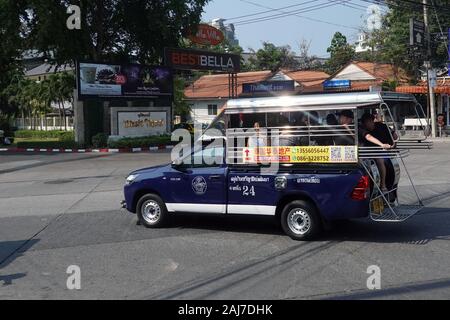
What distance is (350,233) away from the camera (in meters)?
8.90

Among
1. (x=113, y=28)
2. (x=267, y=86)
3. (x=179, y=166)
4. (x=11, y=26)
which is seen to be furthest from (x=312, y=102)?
(x=267, y=86)

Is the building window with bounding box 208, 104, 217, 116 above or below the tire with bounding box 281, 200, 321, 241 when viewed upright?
above

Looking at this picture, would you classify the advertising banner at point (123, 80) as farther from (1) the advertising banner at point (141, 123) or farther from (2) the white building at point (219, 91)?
(2) the white building at point (219, 91)

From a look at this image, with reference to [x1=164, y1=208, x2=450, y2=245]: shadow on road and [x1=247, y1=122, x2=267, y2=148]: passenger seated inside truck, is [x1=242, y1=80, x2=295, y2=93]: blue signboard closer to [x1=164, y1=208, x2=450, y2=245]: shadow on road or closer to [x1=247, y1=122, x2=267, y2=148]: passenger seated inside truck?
[x1=164, y1=208, x2=450, y2=245]: shadow on road

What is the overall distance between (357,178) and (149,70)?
1105 inches

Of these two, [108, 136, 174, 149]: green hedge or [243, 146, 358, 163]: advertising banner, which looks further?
[108, 136, 174, 149]: green hedge

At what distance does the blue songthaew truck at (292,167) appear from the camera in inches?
321

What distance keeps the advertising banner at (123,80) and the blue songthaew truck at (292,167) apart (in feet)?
75.3

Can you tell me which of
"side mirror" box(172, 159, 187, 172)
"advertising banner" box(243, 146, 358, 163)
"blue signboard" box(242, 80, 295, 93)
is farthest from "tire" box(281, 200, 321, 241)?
"blue signboard" box(242, 80, 295, 93)

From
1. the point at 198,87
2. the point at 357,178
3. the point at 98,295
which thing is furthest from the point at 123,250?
the point at 198,87

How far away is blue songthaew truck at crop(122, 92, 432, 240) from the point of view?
8148 millimetres

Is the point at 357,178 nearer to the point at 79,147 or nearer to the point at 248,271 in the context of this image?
the point at 248,271

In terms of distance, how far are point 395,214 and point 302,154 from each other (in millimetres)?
1630

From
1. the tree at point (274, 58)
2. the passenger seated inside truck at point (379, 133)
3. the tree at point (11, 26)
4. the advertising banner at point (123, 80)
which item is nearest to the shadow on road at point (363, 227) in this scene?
the passenger seated inside truck at point (379, 133)
